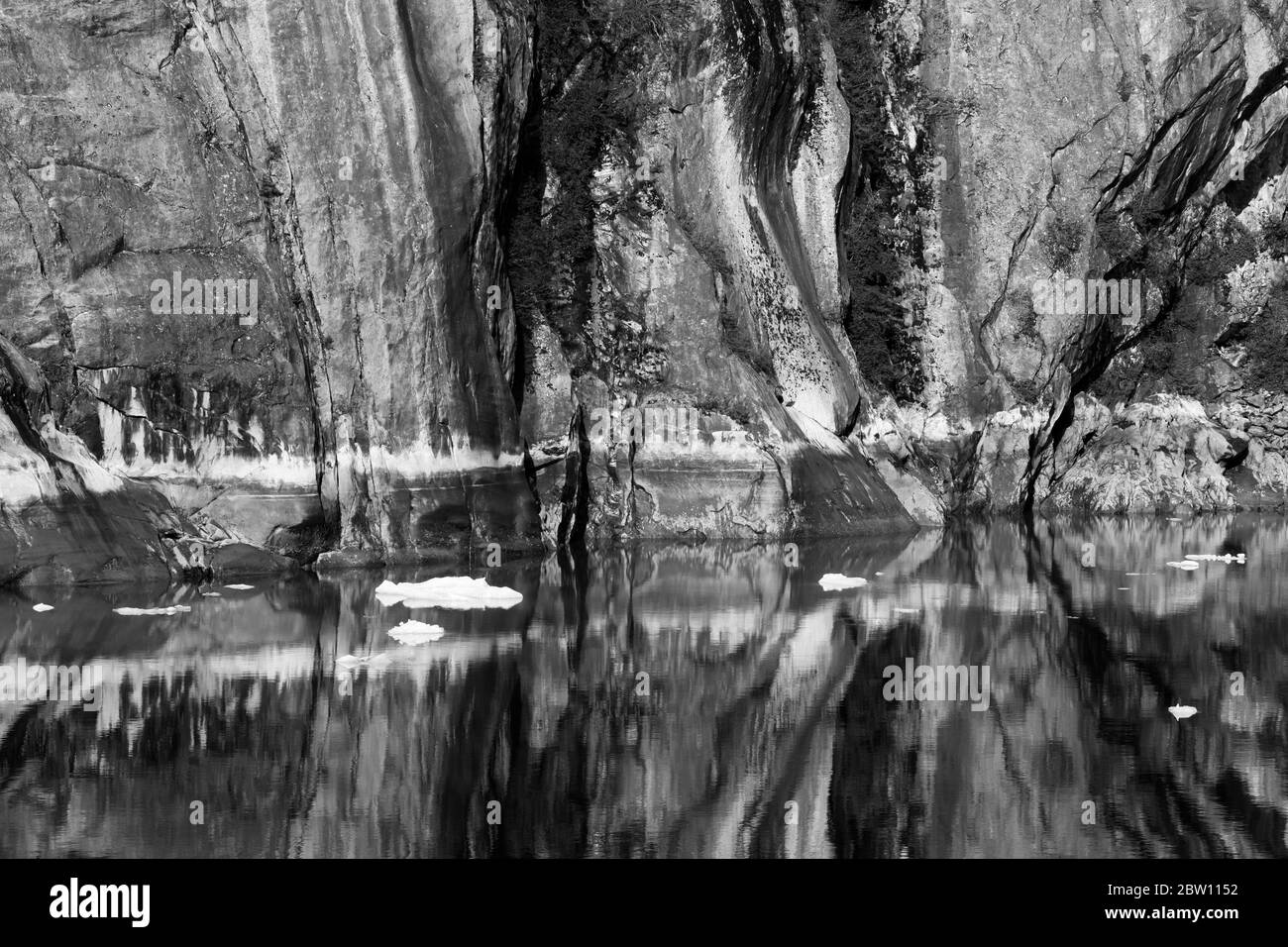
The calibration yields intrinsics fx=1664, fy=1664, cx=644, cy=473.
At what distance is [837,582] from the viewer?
2442 centimetres

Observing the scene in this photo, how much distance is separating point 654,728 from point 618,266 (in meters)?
20.2

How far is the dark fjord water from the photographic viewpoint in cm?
1095

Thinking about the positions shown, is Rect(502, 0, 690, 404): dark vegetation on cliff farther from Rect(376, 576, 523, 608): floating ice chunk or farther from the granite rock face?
Rect(376, 576, 523, 608): floating ice chunk

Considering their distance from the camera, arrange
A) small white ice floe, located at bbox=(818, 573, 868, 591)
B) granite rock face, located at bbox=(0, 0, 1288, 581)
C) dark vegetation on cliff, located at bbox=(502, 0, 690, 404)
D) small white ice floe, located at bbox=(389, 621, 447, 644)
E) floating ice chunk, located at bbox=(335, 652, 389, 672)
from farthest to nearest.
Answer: dark vegetation on cliff, located at bbox=(502, 0, 690, 404), granite rock face, located at bbox=(0, 0, 1288, 581), small white ice floe, located at bbox=(818, 573, 868, 591), small white ice floe, located at bbox=(389, 621, 447, 644), floating ice chunk, located at bbox=(335, 652, 389, 672)

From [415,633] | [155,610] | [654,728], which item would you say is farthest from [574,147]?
[654,728]

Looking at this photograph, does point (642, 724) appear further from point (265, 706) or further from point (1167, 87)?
point (1167, 87)

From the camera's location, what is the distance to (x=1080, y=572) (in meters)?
26.5

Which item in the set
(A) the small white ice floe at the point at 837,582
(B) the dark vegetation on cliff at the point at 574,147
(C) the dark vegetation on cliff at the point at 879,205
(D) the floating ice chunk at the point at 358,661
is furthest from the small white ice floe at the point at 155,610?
(C) the dark vegetation on cliff at the point at 879,205

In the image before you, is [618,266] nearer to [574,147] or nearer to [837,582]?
[574,147]

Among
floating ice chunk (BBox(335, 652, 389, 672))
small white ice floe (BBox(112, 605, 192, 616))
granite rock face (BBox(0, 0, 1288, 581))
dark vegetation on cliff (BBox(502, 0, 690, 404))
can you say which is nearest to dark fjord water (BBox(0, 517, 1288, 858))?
floating ice chunk (BBox(335, 652, 389, 672))

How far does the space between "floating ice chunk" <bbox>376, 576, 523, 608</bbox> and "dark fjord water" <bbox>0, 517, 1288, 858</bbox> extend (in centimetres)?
47

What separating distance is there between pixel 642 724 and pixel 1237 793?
191 inches

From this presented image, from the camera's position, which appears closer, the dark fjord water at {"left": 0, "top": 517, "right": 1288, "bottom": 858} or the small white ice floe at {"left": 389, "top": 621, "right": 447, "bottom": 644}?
the dark fjord water at {"left": 0, "top": 517, "right": 1288, "bottom": 858}
